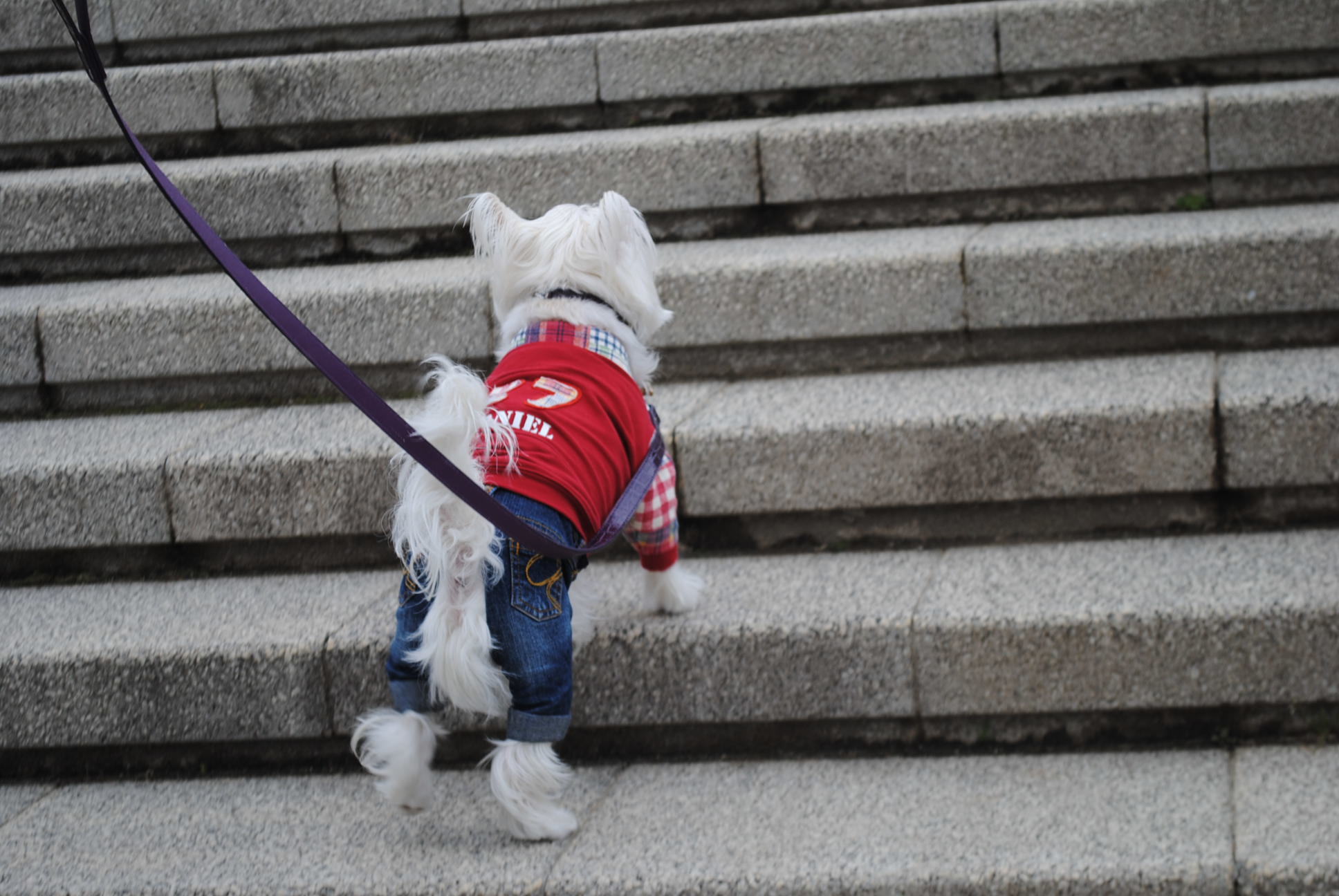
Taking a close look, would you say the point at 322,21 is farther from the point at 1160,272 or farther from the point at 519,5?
the point at 1160,272

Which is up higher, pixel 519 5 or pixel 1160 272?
pixel 519 5

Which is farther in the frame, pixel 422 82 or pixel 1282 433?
Result: pixel 422 82

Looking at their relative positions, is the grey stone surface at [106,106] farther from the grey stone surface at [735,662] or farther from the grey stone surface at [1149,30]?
the grey stone surface at [1149,30]

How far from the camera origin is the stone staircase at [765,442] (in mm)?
2275

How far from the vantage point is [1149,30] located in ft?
12.5

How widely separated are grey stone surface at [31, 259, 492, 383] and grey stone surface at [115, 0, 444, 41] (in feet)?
4.95

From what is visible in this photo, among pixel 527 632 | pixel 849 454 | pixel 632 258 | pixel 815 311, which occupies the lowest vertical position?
pixel 527 632

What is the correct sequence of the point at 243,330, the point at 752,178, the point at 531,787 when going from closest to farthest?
the point at 531,787
the point at 243,330
the point at 752,178

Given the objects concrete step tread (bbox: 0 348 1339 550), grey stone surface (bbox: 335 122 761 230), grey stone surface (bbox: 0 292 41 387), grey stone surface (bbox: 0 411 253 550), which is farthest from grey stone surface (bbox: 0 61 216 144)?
grey stone surface (bbox: 0 411 253 550)

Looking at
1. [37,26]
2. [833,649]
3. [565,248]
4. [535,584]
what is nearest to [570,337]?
[565,248]

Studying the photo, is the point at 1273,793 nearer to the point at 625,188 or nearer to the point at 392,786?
the point at 392,786

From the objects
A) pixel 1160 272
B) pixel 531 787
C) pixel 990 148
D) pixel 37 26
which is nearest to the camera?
pixel 531 787

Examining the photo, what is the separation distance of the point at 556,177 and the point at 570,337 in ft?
5.12

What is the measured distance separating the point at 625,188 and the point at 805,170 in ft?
1.84
